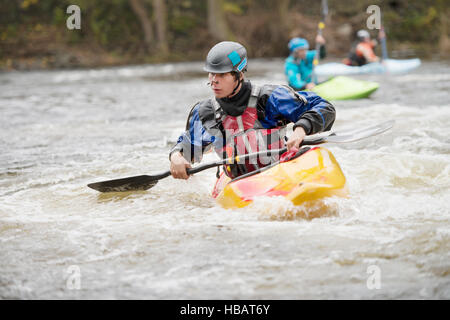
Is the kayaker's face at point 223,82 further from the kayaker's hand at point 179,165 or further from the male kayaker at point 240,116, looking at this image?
the kayaker's hand at point 179,165

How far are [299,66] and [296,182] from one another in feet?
20.7

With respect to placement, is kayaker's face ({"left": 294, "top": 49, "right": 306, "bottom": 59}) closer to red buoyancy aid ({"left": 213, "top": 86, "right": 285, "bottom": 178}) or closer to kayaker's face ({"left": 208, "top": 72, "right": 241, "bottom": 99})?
red buoyancy aid ({"left": 213, "top": 86, "right": 285, "bottom": 178})

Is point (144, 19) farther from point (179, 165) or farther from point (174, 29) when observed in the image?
point (179, 165)

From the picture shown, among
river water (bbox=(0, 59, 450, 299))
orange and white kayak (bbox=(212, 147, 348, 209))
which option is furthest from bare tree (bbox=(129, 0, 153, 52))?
orange and white kayak (bbox=(212, 147, 348, 209))

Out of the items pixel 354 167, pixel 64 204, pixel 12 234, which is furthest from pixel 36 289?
pixel 354 167

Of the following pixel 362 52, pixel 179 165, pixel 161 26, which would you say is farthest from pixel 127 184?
pixel 161 26

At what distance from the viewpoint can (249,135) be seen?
4.03m

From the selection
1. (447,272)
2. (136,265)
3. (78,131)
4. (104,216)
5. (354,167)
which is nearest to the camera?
(447,272)

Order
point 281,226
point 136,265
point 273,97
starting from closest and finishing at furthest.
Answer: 1. point 136,265
2. point 281,226
3. point 273,97

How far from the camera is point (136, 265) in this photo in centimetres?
322

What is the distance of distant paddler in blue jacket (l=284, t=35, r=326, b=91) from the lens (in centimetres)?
952

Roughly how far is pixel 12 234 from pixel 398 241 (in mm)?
2434

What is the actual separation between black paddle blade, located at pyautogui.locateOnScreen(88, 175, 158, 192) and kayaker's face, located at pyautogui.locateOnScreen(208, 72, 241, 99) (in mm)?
1120
